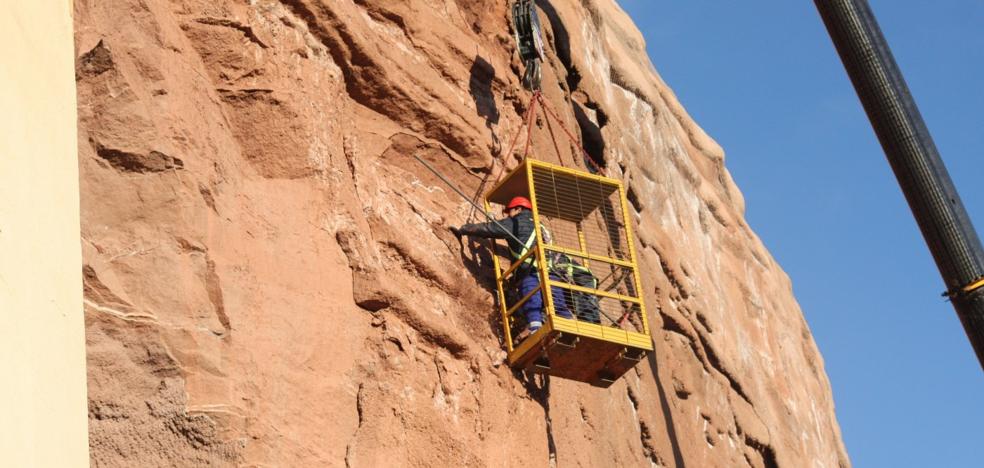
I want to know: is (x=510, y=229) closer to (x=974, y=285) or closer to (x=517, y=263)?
(x=517, y=263)

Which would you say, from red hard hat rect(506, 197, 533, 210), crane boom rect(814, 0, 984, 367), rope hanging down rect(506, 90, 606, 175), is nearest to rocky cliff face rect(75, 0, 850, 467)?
rope hanging down rect(506, 90, 606, 175)

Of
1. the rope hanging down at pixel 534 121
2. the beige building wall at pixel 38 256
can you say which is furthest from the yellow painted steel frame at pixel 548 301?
the beige building wall at pixel 38 256

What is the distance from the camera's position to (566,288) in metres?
13.9

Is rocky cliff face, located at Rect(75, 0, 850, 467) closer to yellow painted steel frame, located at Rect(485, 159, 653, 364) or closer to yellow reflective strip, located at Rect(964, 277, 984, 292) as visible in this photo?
yellow painted steel frame, located at Rect(485, 159, 653, 364)

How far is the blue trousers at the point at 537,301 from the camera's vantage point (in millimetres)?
14047

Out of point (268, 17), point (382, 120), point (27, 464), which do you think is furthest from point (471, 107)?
point (27, 464)

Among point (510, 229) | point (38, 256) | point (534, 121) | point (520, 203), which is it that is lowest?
point (38, 256)

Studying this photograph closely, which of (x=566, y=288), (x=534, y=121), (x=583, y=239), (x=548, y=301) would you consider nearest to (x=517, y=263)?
(x=566, y=288)

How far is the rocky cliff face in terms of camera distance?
34.6ft

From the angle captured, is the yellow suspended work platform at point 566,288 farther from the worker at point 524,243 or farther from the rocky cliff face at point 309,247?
the rocky cliff face at point 309,247

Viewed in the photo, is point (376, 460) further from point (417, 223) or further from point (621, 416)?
point (621, 416)

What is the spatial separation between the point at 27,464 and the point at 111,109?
4.50 m

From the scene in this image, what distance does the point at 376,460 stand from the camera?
11.7 meters

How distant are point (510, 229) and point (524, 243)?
0.70 feet
